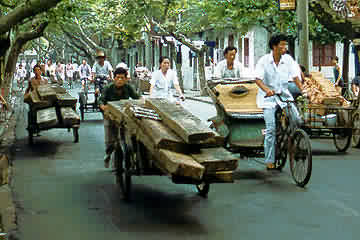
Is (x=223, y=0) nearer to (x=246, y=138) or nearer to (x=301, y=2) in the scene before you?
(x=301, y=2)

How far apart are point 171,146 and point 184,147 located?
16 centimetres

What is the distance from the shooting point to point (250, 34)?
127ft

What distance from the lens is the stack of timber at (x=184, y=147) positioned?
6109 millimetres

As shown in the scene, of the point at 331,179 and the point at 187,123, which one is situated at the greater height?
the point at 187,123

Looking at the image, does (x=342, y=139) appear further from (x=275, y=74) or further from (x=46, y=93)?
(x=46, y=93)

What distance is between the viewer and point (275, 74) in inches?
362

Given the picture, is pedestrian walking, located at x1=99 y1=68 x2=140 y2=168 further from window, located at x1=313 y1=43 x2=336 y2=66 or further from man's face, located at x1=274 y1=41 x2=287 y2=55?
window, located at x1=313 y1=43 x2=336 y2=66

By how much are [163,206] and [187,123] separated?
1.15m

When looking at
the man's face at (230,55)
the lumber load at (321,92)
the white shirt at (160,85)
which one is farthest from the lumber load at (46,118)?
the lumber load at (321,92)

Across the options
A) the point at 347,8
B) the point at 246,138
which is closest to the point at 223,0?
the point at 347,8

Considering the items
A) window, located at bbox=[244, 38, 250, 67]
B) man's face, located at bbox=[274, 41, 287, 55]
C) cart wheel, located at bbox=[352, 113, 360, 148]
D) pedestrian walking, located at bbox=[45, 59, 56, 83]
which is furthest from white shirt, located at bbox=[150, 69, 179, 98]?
window, located at bbox=[244, 38, 250, 67]

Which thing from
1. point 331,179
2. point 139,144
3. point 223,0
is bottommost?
point 331,179

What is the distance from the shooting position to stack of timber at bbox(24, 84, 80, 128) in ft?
43.9

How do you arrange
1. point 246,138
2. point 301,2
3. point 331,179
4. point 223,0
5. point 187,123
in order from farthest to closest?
point 223,0
point 301,2
point 246,138
point 331,179
point 187,123
